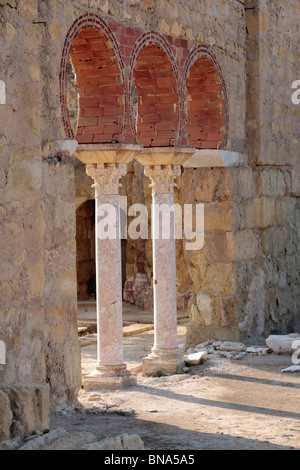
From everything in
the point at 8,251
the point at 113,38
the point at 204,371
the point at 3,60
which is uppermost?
the point at 113,38

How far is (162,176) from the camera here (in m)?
10.1

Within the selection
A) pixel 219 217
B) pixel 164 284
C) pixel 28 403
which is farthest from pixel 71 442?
pixel 219 217

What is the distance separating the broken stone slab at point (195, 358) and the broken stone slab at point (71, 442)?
438cm

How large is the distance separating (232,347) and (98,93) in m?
3.62

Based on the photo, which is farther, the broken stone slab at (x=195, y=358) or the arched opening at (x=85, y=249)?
the arched opening at (x=85, y=249)

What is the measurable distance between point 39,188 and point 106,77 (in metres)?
2.09

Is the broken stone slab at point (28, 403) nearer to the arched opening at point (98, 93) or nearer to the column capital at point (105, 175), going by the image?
the column capital at point (105, 175)

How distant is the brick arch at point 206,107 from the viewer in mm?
10977

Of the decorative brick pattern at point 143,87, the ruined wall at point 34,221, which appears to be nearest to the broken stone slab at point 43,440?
the ruined wall at point 34,221

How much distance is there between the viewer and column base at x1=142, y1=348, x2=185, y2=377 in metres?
9.97

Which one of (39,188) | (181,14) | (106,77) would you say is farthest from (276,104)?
(39,188)

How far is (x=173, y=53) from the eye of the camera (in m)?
9.90

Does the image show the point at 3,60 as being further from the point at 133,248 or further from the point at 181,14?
the point at 133,248

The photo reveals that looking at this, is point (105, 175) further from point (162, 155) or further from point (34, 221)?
point (34, 221)
